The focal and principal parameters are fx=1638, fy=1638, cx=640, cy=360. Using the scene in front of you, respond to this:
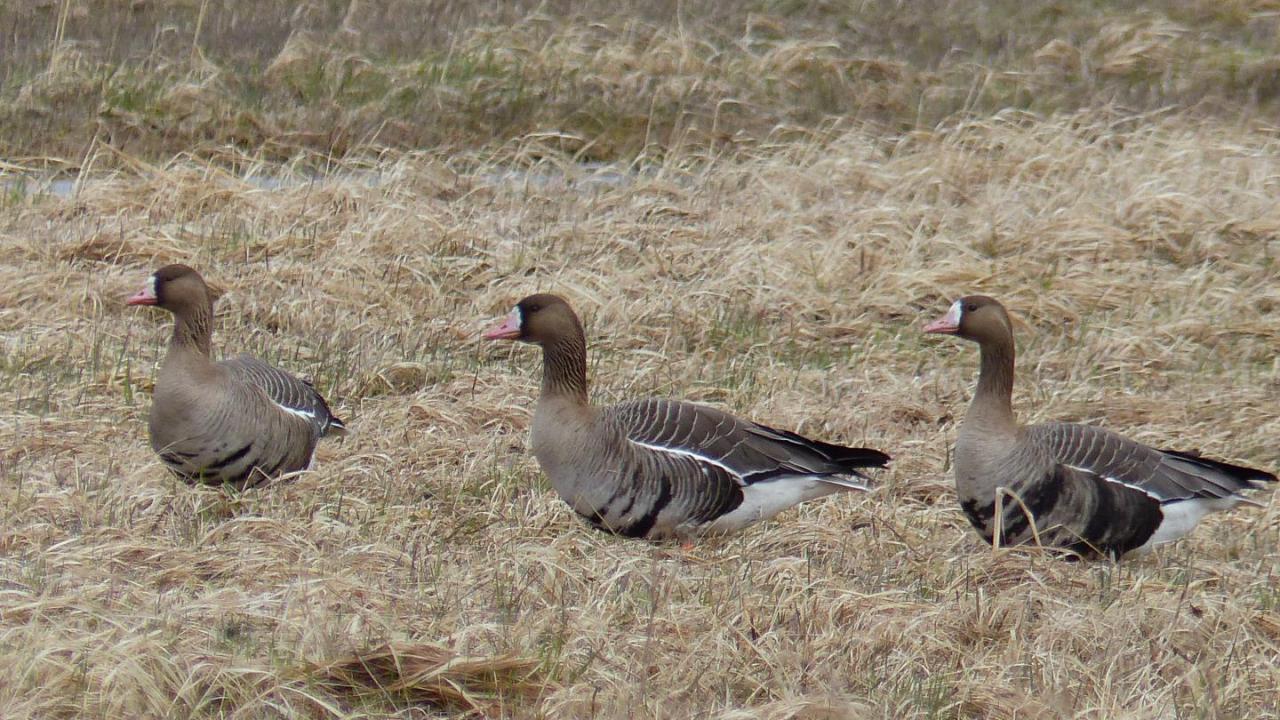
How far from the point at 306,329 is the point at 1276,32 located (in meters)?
10.8

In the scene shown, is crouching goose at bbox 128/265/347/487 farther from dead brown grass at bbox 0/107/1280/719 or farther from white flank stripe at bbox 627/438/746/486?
white flank stripe at bbox 627/438/746/486

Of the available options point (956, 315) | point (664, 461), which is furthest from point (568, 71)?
point (664, 461)

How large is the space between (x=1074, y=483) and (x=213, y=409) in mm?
3230

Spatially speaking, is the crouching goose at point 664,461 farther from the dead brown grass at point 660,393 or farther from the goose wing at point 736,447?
the dead brown grass at point 660,393

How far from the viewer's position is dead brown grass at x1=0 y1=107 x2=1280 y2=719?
4.69m

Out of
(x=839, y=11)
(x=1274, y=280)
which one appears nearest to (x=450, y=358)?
(x=1274, y=280)

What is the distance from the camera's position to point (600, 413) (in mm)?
6234

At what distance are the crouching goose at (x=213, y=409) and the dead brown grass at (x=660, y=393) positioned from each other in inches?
5.9

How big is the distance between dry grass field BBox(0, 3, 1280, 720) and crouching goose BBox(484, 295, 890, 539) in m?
0.17

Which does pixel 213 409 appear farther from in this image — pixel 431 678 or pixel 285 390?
pixel 431 678

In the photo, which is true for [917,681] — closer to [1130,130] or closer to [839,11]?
[1130,130]

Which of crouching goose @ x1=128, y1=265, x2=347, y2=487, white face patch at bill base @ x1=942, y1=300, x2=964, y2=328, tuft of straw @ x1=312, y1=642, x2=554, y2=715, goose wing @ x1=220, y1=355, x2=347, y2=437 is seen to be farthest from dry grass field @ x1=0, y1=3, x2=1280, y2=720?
white face patch at bill base @ x1=942, y1=300, x2=964, y2=328

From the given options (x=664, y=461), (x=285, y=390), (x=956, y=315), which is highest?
(x=956, y=315)

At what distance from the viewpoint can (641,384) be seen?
26.9 feet
